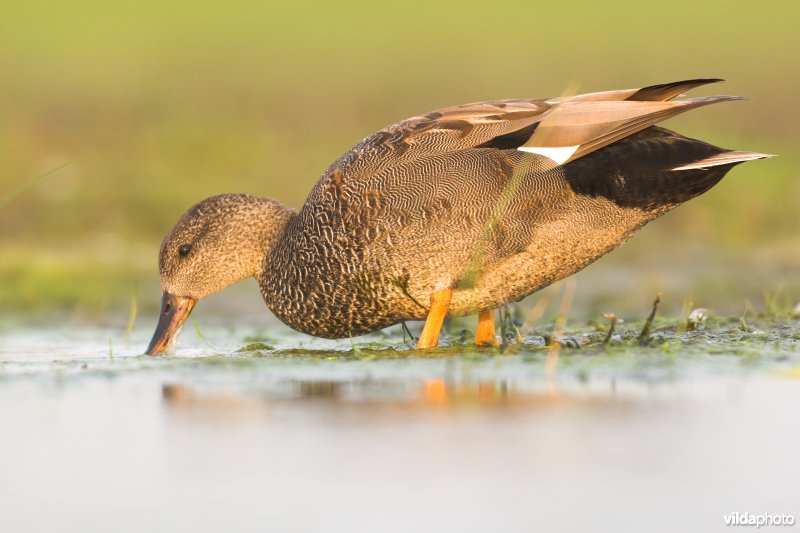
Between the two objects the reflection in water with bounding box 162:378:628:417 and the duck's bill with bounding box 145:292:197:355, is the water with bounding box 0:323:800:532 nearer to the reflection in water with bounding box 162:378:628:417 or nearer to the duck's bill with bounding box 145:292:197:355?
the reflection in water with bounding box 162:378:628:417

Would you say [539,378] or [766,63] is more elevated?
[766,63]

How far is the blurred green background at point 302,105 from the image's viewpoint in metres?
9.46

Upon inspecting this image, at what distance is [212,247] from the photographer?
636cm

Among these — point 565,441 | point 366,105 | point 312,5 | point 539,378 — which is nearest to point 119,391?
point 539,378

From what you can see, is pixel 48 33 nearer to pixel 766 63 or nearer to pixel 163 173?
pixel 163 173

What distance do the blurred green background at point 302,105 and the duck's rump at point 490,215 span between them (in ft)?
3.04

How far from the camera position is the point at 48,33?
59.2 feet

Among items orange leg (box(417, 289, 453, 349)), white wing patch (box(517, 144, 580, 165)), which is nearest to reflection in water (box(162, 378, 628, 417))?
orange leg (box(417, 289, 453, 349))

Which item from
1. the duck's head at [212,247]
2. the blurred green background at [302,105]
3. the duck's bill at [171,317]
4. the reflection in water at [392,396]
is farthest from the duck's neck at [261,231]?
the reflection in water at [392,396]

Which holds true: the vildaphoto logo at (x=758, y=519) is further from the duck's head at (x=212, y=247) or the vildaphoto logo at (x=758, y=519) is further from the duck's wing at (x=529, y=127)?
the duck's head at (x=212, y=247)

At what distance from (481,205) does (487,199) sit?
1.4 inches

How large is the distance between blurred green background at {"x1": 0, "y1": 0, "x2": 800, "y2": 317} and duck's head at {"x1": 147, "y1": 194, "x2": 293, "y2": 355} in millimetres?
701

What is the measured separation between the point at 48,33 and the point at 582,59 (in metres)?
7.04

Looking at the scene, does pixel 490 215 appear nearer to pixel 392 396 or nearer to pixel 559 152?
pixel 559 152
